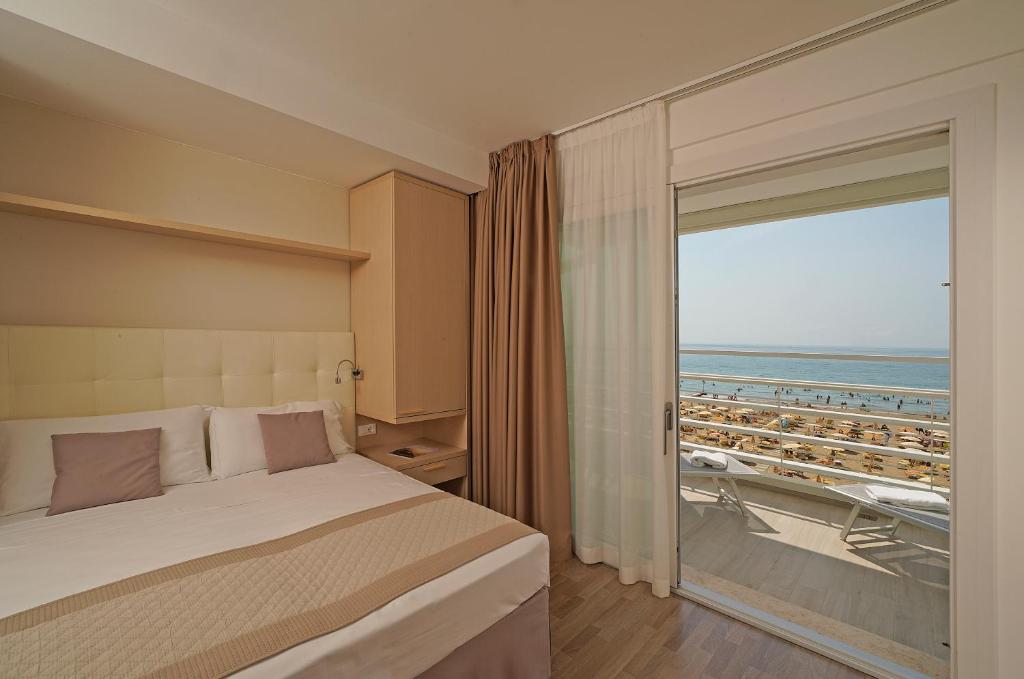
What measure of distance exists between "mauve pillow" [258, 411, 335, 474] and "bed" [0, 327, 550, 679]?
230 mm

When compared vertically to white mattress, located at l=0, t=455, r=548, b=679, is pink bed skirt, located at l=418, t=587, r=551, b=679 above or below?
below

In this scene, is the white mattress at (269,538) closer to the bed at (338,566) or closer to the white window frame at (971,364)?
the bed at (338,566)

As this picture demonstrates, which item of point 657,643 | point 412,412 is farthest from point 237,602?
point 657,643

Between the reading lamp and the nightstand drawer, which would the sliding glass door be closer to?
the nightstand drawer

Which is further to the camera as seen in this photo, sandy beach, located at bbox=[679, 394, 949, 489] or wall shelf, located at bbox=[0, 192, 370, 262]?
sandy beach, located at bbox=[679, 394, 949, 489]

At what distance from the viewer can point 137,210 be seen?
218 cm

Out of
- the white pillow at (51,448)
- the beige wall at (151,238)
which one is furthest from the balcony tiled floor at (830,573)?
the beige wall at (151,238)

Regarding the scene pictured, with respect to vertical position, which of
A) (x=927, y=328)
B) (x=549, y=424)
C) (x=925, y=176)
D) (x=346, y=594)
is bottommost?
(x=346, y=594)

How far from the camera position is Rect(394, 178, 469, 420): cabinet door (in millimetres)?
2693

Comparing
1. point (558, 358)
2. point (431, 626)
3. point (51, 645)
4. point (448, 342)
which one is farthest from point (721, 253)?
point (51, 645)

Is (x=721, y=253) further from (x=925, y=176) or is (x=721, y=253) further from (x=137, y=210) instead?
(x=137, y=210)

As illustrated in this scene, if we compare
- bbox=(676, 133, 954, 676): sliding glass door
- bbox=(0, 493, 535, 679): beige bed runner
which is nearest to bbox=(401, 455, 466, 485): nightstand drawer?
bbox=(0, 493, 535, 679): beige bed runner

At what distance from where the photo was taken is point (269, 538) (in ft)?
5.00

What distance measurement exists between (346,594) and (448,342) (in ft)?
6.24
